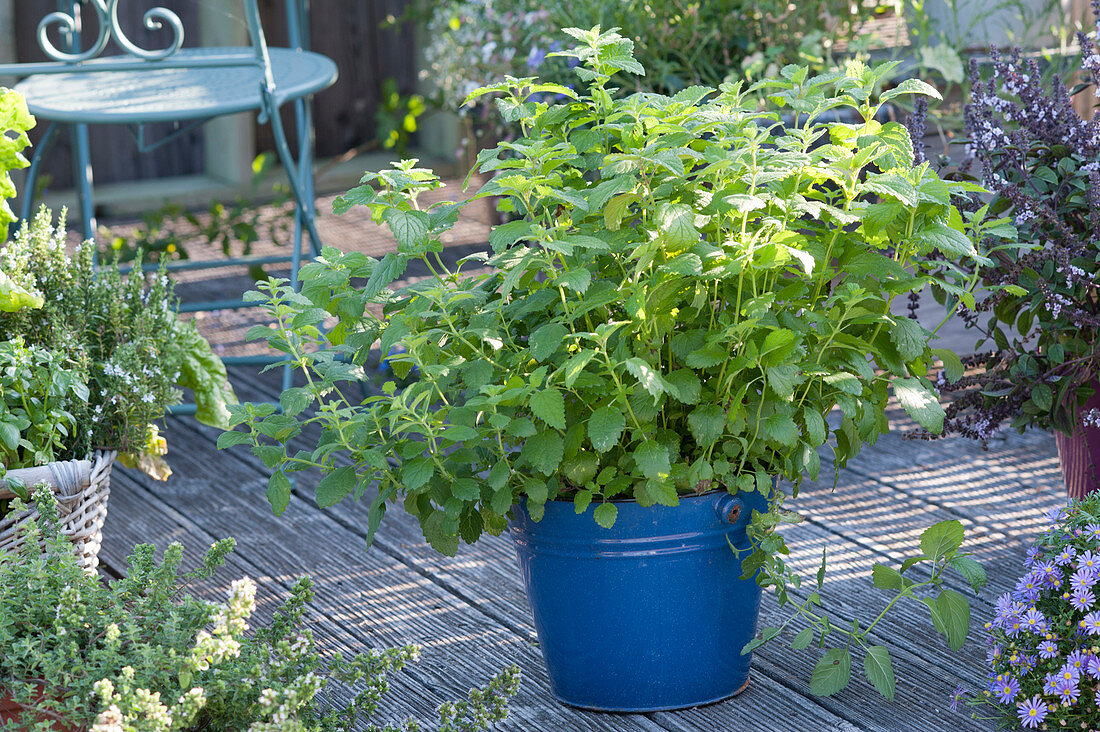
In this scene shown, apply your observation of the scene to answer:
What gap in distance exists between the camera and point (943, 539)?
1.52 metres

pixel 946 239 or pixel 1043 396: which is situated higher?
pixel 946 239

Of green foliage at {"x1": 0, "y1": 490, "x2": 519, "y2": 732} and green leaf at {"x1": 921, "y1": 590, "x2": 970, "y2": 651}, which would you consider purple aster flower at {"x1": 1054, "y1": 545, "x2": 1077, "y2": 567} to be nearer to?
green leaf at {"x1": 921, "y1": 590, "x2": 970, "y2": 651}

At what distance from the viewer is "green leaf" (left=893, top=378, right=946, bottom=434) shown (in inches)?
53.9

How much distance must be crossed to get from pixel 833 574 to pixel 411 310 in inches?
35.9

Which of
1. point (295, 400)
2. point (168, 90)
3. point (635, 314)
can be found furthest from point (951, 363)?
point (168, 90)

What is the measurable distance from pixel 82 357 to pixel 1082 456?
1527mm

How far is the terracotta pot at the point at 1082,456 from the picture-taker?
1.82 meters

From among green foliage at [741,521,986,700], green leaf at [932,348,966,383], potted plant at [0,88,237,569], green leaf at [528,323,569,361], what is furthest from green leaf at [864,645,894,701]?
potted plant at [0,88,237,569]

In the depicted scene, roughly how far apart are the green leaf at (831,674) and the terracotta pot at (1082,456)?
0.52 meters

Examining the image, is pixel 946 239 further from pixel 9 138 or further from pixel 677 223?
pixel 9 138

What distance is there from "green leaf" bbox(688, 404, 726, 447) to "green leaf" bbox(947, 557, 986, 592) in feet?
1.17

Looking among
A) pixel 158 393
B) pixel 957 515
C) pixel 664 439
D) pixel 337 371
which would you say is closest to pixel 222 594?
pixel 158 393

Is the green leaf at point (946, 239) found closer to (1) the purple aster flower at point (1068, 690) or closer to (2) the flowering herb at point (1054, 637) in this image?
(2) the flowering herb at point (1054, 637)

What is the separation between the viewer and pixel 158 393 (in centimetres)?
183
